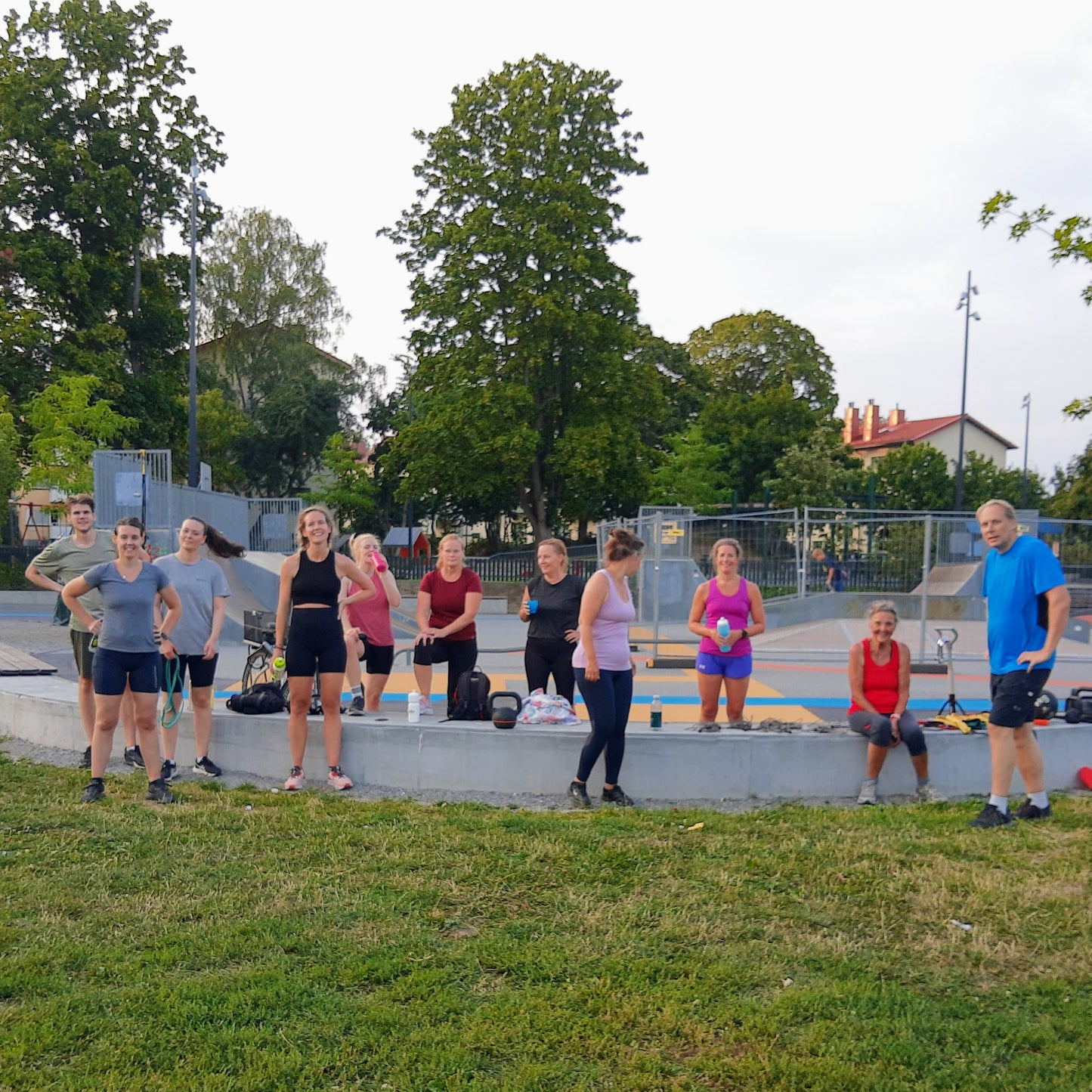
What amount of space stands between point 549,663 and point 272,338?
4378 centimetres

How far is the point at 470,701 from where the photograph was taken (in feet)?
24.6

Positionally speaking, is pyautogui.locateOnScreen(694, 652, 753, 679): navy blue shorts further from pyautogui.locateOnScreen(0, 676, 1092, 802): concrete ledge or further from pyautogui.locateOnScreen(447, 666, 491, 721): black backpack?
pyautogui.locateOnScreen(447, 666, 491, 721): black backpack

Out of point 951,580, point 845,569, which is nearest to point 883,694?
point 951,580

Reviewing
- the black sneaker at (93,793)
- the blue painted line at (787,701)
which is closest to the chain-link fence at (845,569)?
the blue painted line at (787,701)

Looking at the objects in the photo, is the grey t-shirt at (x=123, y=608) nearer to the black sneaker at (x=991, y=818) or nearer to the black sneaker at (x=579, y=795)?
the black sneaker at (x=579, y=795)

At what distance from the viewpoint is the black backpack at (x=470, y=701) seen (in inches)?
294

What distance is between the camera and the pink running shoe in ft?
22.8

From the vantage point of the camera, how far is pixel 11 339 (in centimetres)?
3069

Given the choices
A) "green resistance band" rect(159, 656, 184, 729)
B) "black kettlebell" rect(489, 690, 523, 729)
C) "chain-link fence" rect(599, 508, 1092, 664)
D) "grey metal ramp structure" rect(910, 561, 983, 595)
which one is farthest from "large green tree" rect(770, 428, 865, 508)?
"green resistance band" rect(159, 656, 184, 729)

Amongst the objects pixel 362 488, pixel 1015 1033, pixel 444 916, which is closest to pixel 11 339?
pixel 362 488

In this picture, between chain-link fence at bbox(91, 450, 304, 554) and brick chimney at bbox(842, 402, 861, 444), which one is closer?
chain-link fence at bbox(91, 450, 304, 554)

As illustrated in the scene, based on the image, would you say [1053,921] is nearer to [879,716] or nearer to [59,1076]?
[879,716]

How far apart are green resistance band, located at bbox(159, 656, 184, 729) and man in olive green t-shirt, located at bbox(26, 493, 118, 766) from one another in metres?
0.59

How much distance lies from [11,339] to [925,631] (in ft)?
89.9
